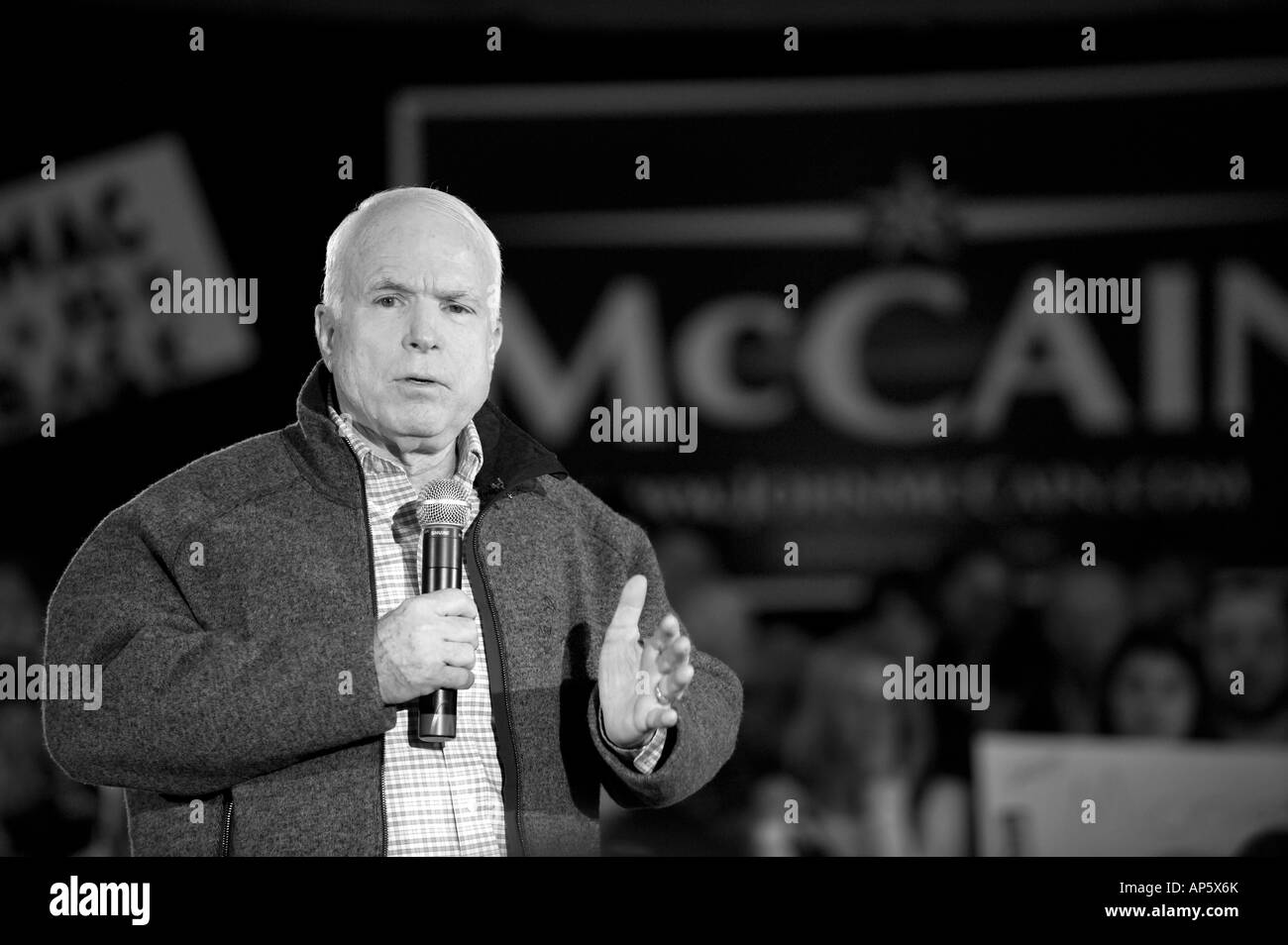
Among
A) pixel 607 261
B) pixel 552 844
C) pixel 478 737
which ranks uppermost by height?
pixel 607 261

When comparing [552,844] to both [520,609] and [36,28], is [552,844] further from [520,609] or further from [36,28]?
[36,28]

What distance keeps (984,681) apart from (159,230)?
8.34ft

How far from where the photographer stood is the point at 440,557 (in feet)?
5.85

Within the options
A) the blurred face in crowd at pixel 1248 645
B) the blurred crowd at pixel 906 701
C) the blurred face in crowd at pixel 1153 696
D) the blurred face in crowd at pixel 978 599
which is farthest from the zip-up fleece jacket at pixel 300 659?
the blurred face in crowd at pixel 1248 645

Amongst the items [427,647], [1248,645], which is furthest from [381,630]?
[1248,645]

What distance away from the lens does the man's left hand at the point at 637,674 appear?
1.74 m

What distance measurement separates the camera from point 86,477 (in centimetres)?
427

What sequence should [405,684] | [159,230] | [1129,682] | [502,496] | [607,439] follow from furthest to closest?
1. [607,439]
2. [159,230]
3. [1129,682]
4. [502,496]
5. [405,684]

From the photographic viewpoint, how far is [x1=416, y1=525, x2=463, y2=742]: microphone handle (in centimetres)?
174

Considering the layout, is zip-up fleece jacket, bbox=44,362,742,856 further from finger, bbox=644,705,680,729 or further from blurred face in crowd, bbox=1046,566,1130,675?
blurred face in crowd, bbox=1046,566,1130,675

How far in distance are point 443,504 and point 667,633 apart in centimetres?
34

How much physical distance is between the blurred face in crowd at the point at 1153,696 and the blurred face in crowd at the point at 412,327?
6.81 feet

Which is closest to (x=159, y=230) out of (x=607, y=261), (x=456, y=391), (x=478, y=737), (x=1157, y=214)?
(x=607, y=261)

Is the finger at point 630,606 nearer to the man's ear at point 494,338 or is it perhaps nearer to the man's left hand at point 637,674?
the man's left hand at point 637,674
